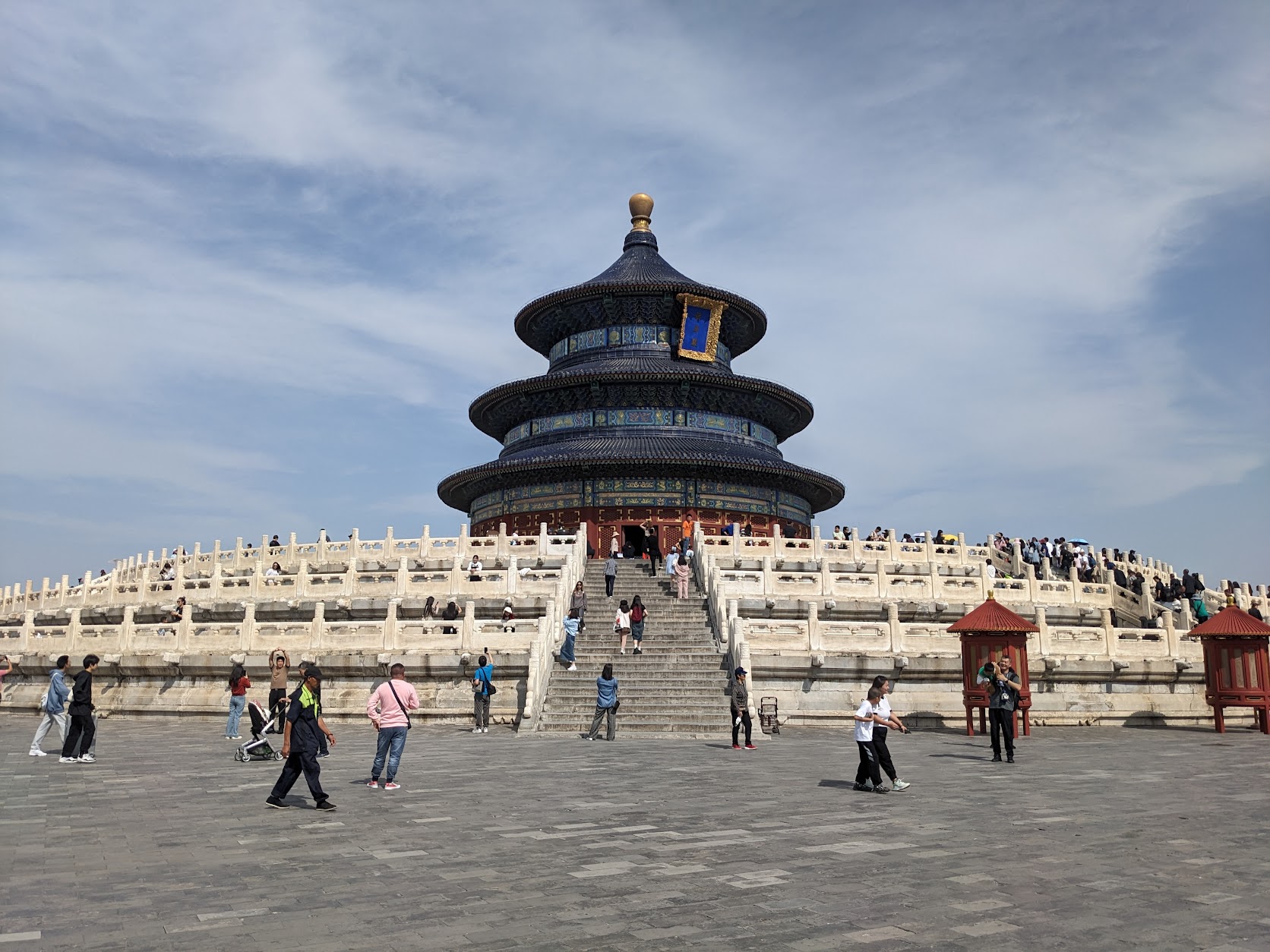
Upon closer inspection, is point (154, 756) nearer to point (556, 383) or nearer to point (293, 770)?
point (293, 770)

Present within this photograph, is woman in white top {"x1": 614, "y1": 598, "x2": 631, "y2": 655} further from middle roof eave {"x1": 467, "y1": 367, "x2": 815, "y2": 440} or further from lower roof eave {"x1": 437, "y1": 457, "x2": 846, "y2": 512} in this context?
middle roof eave {"x1": 467, "y1": 367, "x2": 815, "y2": 440}

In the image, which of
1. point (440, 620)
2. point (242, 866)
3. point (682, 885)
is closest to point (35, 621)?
point (440, 620)

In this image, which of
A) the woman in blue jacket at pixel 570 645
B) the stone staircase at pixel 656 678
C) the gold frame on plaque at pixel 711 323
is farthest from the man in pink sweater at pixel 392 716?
the gold frame on plaque at pixel 711 323

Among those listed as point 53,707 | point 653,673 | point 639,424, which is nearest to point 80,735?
point 53,707

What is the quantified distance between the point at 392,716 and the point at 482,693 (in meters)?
7.53

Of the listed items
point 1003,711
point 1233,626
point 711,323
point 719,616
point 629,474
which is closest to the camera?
point 1003,711

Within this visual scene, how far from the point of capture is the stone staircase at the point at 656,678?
1891 centimetres

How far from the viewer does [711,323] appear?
159 feet

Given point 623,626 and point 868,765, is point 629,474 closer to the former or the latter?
point 623,626

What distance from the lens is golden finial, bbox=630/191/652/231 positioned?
54188mm

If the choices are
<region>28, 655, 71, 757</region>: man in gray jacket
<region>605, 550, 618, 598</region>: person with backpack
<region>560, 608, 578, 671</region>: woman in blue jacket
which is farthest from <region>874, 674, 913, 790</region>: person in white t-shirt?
<region>605, 550, 618, 598</region>: person with backpack

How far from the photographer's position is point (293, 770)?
1089cm

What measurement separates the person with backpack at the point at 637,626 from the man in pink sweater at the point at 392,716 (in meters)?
9.92

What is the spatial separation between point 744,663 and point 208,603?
1491 centimetres
